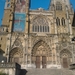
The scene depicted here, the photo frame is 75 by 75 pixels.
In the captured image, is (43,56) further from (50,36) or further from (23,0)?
(23,0)

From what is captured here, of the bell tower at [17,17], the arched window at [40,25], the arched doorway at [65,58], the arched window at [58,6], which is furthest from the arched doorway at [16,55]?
the arched window at [58,6]

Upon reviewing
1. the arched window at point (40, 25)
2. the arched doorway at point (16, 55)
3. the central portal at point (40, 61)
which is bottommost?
the central portal at point (40, 61)

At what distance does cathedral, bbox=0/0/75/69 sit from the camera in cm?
3045

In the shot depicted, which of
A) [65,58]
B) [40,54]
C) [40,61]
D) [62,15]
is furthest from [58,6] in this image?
[40,61]

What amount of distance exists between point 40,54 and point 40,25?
6.88m

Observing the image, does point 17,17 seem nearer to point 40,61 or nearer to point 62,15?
point 62,15

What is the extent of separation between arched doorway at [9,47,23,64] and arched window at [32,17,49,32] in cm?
592

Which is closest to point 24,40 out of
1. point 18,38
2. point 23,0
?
point 18,38

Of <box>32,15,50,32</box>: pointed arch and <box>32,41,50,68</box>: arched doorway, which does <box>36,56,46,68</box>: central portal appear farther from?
<box>32,15,50,32</box>: pointed arch

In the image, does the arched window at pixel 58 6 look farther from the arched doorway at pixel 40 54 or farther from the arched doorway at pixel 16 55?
the arched doorway at pixel 16 55

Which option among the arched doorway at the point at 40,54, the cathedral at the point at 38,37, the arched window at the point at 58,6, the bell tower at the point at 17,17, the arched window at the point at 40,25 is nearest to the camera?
the cathedral at the point at 38,37

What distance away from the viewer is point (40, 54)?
31578 millimetres

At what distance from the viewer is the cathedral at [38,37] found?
30453 mm

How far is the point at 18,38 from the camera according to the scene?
3170cm
